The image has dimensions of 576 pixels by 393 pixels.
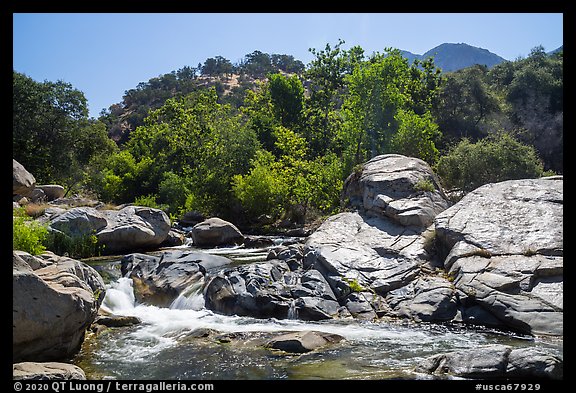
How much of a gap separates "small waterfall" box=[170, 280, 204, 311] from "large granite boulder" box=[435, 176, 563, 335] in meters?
6.98

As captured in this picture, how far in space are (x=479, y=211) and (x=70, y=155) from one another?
105 feet

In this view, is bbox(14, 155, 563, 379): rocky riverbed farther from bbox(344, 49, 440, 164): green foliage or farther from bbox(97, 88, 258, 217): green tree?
bbox(97, 88, 258, 217): green tree

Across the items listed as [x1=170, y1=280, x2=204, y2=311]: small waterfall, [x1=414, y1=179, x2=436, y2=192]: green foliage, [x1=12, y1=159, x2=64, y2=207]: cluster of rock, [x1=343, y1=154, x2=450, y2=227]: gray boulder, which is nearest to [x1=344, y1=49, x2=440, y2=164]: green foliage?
[x1=343, y1=154, x2=450, y2=227]: gray boulder

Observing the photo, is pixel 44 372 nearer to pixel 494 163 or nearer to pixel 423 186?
pixel 423 186

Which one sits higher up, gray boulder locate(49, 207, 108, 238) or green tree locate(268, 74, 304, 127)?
green tree locate(268, 74, 304, 127)

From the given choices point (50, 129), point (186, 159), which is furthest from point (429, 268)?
point (50, 129)

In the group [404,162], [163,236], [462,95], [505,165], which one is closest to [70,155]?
[163,236]

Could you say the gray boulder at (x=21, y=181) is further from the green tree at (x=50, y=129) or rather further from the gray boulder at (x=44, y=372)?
the green tree at (x=50, y=129)

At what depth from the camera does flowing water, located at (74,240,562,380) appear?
8250 mm

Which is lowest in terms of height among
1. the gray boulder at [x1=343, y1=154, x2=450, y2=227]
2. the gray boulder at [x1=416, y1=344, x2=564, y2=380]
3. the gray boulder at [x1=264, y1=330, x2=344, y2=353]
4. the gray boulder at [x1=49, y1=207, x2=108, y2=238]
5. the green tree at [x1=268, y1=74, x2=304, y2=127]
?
the gray boulder at [x1=264, y1=330, x2=344, y2=353]

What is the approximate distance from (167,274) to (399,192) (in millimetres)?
8807

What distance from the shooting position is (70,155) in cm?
3709

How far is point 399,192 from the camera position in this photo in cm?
1773
